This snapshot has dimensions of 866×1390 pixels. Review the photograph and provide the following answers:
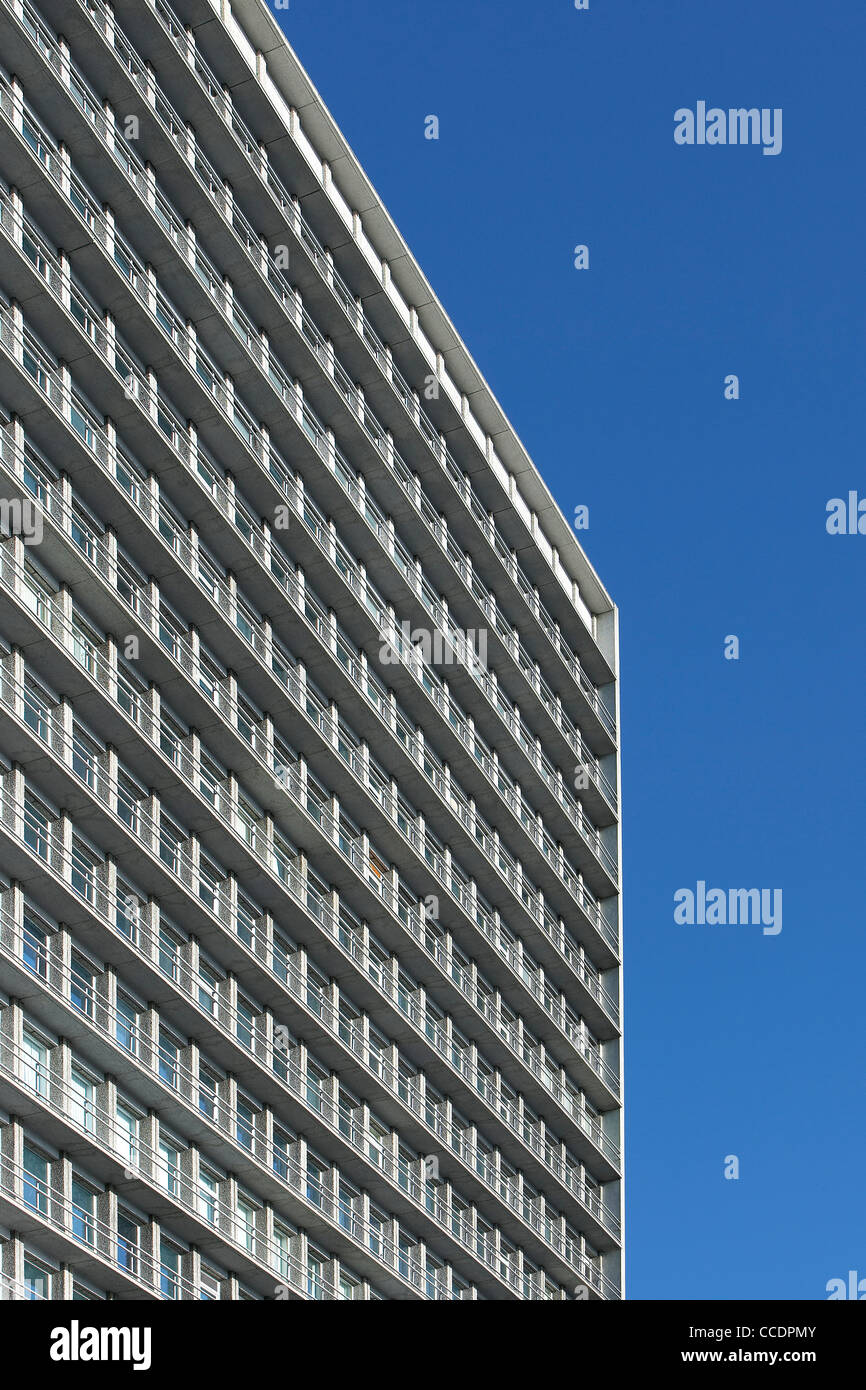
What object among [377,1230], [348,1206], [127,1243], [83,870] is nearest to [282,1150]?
[348,1206]

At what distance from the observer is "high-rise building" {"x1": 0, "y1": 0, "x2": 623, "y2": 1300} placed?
57.2 meters

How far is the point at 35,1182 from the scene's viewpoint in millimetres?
53344

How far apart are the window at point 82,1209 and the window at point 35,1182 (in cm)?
131

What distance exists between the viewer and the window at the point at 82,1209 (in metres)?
54.9

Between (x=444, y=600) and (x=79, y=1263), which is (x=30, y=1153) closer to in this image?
(x=79, y=1263)

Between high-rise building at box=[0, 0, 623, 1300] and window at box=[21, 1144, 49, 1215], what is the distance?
0.08 meters

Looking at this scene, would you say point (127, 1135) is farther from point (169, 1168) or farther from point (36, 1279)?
point (36, 1279)

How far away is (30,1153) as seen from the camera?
53.6 m

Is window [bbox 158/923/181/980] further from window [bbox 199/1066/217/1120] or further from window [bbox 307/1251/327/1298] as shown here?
window [bbox 307/1251/327/1298]

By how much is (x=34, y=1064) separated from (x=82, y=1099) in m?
2.28

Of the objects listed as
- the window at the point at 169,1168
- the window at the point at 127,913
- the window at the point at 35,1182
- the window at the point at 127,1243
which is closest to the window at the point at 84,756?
the window at the point at 127,913

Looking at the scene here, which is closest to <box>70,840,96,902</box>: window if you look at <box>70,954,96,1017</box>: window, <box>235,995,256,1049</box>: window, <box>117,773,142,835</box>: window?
<box>70,954,96,1017</box>: window

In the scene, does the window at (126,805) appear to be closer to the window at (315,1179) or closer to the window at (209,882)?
the window at (209,882)
